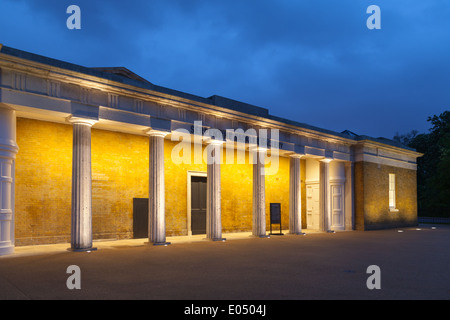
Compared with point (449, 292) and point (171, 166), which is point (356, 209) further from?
point (449, 292)

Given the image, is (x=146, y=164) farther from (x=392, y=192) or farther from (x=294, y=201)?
(x=392, y=192)

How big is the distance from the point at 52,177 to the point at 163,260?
270 inches

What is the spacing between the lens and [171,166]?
18.2 m

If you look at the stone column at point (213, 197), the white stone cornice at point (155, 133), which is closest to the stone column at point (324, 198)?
the stone column at point (213, 197)

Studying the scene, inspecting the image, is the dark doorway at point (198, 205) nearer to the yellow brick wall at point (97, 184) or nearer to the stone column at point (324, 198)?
the yellow brick wall at point (97, 184)

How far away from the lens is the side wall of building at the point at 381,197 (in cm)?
Result: 2352

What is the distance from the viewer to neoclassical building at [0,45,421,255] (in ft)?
38.2

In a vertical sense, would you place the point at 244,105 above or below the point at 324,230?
above

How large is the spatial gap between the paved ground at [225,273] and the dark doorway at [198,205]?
19.0ft

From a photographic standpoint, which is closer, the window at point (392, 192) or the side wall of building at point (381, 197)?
the side wall of building at point (381, 197)

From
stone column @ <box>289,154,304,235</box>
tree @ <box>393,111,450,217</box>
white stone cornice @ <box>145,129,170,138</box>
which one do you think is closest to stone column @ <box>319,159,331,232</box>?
stone column @ <box>289,154,304,235</box>

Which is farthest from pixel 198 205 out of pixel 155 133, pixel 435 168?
pixel 435 168
